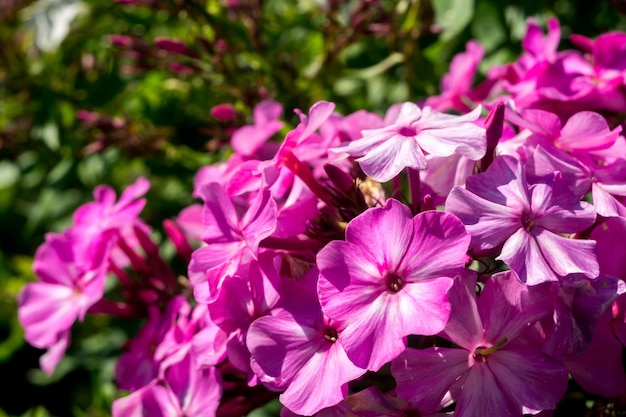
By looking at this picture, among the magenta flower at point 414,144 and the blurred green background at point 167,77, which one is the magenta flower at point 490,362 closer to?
the magenta flower at point 414,144

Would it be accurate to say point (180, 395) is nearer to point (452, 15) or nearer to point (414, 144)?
point (414, 144)

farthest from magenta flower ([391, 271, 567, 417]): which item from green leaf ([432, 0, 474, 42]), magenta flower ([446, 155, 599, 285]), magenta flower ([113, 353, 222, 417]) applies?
green leaf ([432, 0, 474, 42])

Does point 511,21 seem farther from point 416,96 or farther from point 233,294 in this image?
point 233,294

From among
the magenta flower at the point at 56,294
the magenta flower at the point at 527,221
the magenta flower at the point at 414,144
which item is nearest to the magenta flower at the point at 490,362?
the magenta flower at the point at 527,221

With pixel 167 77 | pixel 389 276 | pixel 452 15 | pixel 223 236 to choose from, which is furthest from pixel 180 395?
pixel 167 77

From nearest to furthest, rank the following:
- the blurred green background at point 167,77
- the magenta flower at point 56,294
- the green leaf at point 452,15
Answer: the magenta flower at point 56,294
the green leaf at point 452,15
the blurred green background at point 167,77
